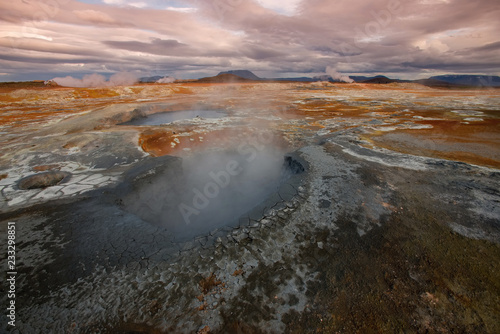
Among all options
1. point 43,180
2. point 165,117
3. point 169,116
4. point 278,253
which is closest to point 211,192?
point 278,253

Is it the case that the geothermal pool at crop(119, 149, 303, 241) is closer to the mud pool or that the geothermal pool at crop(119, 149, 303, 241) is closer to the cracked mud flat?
the cracked mud flat

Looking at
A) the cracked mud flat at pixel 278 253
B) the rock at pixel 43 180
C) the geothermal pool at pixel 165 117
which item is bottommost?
the geothermal pool at pixel 165 117

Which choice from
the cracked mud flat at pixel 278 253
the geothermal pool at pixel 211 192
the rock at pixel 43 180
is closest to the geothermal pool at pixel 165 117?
the geothermal pool at pixel 211 192

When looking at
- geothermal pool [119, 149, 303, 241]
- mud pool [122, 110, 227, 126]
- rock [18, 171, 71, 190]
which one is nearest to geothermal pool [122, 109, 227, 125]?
mud pool [122, 110, 227, 126]

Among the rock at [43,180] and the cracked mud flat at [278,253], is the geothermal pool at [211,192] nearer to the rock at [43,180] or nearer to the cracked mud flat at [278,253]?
the cracked mud flat at [278,253]

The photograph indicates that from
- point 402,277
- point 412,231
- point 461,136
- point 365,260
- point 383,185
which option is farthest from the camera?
point 461,136

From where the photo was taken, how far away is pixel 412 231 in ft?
13.7

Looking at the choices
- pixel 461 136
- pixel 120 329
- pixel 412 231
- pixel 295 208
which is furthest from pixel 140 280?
pixel 461 136

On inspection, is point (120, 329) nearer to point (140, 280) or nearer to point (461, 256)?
point (140, 280)

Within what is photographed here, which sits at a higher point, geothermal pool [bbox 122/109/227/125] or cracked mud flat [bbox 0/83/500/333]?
cracked mud flat [bbox 0/83/500/333]

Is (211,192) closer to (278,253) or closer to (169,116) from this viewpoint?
(278,253)

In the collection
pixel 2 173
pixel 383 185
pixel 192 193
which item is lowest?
pixel 192 193

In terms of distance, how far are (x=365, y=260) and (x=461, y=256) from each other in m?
1.54

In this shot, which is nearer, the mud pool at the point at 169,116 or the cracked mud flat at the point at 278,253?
the cracked mud flat at the point at 278,253
